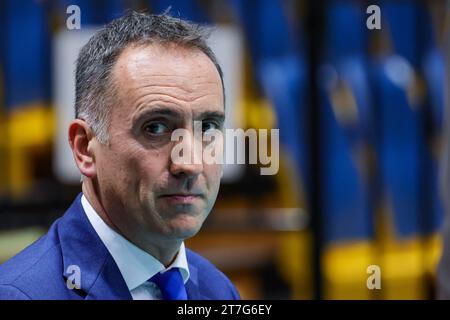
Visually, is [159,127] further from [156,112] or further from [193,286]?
[193,286]

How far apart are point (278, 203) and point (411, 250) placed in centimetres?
80

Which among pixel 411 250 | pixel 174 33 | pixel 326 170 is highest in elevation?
pixel 174 33

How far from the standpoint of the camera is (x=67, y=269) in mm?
1679

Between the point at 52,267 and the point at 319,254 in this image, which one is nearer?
the point at 52,267

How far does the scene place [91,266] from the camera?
170 centimetres

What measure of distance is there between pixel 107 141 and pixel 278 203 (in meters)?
3.40

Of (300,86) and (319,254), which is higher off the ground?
(300,86)

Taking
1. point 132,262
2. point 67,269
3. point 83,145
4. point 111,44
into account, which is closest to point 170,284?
point 132,262

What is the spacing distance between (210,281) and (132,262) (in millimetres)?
261

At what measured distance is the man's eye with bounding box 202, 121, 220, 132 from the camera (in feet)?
5.32
